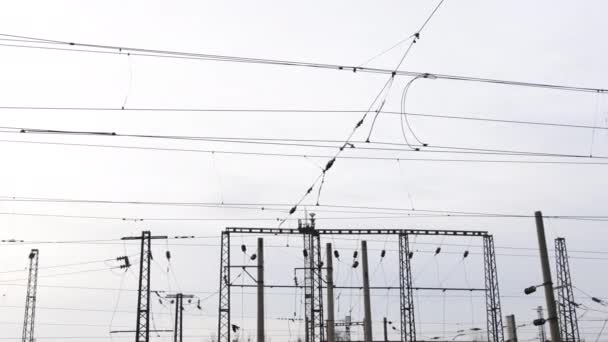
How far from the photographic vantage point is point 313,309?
151 ft

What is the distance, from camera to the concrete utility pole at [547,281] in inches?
895

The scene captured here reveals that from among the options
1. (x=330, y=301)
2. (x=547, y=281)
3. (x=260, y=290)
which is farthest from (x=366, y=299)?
(x=547, y=281)

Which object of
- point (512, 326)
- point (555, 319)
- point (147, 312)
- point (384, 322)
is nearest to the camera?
point (555, 319)


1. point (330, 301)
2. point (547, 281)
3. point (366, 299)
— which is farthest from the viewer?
point (366, 299)

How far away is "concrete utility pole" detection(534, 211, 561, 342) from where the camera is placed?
74.6 feet

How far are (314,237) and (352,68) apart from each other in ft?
91.6

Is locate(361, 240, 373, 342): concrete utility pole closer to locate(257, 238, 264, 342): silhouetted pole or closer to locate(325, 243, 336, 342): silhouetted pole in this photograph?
locate(325, 243, 336, 342): silhouetted pole

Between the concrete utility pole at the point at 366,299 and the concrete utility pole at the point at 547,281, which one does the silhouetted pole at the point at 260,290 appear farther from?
the concrete utility pole at the point at 547,281

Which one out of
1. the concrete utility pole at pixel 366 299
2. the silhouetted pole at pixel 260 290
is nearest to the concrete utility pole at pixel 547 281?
the silhouetted pole at pixel 260 290

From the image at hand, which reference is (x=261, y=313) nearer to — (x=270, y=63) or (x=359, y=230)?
(x=359, y=230)

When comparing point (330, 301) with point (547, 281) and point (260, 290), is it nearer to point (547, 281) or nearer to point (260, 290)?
point (260, 290)

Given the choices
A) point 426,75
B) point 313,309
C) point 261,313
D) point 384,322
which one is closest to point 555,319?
point 426,75

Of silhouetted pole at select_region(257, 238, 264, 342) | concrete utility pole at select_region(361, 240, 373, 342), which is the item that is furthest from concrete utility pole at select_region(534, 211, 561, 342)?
concrete utility pole at select_region(361, 240, 373, 342)

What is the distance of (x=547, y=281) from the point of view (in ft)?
76.9
